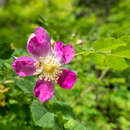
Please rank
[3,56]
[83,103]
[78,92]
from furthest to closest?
[83,103]
[78,92]
[3,56]

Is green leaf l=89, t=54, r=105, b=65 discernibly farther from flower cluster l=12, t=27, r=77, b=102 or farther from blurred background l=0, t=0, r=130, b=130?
flower cluster l=12, t=27, r=77, b=102

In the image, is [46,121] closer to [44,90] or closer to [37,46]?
[44,90]

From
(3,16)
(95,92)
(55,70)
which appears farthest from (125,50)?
(3,16)

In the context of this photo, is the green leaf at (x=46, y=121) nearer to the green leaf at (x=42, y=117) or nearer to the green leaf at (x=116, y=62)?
the green leaf at (x=42, y=117)

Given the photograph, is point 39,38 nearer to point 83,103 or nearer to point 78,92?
point 78,92

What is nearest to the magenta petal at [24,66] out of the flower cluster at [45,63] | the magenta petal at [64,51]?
the flower cluster at [45,63]

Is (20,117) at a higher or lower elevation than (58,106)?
lower
